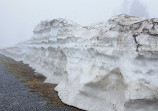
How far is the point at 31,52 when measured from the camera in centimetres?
3450

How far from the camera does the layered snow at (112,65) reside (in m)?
10.3

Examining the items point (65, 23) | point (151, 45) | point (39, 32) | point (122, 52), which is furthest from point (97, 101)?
point (39, 32)

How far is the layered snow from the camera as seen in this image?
1030 cm

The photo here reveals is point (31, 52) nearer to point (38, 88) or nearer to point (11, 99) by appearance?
point (38, 88)

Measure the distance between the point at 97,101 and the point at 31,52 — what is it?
2414cm

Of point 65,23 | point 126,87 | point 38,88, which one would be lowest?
point 38,88

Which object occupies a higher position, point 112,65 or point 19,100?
point 112,65

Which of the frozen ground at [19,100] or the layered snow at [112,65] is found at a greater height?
the layered snow at [112,65]

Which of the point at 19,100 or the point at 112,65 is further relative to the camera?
the point at 19,100

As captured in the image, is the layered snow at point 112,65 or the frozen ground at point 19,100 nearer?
the layered snow at point 112,65

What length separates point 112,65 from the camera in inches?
464

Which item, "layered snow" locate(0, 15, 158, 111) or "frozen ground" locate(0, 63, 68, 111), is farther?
"frozen ground" locate(0, 63, 68, 111)

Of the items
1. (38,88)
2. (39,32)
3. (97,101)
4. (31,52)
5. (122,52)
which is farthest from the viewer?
(31,52)

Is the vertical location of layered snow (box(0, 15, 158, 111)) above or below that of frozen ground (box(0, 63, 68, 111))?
above
